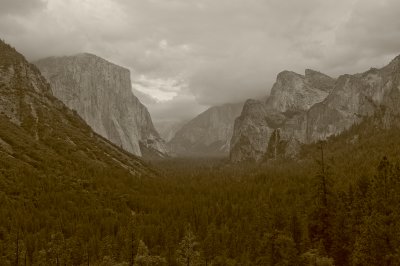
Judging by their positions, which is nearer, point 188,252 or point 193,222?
point 188,252

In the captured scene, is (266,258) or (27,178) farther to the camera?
(27,178)

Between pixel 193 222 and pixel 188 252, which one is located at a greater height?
pixel 188 252

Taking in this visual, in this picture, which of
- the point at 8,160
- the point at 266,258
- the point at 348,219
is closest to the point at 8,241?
the point at 8,160

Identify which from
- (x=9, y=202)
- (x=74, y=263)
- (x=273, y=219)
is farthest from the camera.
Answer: (x=9, y=202)

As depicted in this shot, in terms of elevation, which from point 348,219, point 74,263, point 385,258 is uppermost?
point 348,219

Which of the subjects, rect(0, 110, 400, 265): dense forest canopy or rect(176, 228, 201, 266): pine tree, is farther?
rect(0, 110, 400, 265): dense forest canopy

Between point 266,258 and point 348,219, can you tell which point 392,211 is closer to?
point 348,219

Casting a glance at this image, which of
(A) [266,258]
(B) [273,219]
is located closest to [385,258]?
(A) [266,258]

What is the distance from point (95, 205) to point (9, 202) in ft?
95.5

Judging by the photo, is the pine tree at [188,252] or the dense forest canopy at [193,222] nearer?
the pine tree at [188,252]

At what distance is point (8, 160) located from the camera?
172m

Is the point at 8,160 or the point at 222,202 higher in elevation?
the point at 8,160

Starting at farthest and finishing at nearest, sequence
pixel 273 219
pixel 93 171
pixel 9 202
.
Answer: pixel 93 171 → pixel 9 202 → pixel 273 219

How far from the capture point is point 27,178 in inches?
→ 6363
